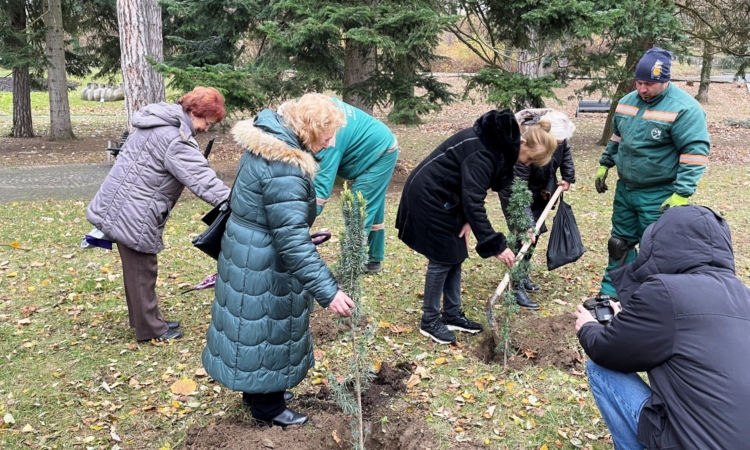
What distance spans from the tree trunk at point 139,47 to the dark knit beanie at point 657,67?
6267 mm

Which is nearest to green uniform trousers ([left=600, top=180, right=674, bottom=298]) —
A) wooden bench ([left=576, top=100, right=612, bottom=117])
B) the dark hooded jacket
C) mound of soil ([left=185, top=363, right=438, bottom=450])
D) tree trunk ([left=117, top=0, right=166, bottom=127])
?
the dark hooded jacket

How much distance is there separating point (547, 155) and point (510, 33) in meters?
6.29

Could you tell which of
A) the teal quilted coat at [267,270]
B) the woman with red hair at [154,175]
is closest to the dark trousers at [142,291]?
the woman with red hair at [154,175]

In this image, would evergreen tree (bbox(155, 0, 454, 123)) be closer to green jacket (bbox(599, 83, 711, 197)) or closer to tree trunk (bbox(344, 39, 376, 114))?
tree trunk (bbox(344, 39, 376, 114))

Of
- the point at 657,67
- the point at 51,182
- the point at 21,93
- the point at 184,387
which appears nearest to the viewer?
the point at 184,387

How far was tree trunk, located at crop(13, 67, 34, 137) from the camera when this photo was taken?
45.9 ft

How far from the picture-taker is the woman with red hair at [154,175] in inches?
143

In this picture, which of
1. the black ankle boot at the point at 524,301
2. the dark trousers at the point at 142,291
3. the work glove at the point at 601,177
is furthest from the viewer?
the work glove at the point at 601,177

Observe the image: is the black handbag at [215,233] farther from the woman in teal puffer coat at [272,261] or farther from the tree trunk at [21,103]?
the tree trunk at [21,103]

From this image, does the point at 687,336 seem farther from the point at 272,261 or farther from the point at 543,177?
the point at 543,177

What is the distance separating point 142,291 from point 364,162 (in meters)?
2.15

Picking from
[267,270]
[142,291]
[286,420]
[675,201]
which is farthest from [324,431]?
[675,201]

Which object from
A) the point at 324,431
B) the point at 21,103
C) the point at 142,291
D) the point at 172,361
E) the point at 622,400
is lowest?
the point at 172,361

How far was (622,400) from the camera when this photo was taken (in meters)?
2.40
